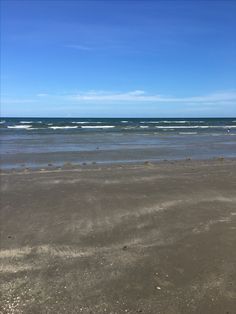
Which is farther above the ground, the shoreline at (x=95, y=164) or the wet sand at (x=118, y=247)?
the shoreline at (x=95, y=164)

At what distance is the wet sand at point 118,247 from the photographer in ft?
17.7

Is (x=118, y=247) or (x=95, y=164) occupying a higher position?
(x=95, y=164)

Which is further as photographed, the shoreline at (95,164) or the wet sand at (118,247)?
the shoreline at (95,164)

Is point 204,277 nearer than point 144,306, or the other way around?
point 144,306

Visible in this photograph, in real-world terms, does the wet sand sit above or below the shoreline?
below

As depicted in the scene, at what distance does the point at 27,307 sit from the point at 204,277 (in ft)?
8.42

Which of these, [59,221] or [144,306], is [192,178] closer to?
[59,221]

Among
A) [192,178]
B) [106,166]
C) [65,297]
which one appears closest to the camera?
[65,297]

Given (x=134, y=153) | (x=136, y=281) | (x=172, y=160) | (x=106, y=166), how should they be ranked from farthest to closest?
(x=134, y=153) → (x=172, y=160) → (x=106, y=166) → (x=136, y=281)

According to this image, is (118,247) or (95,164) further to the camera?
(95,164)

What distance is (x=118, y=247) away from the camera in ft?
23.7

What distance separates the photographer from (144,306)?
17.1 ft

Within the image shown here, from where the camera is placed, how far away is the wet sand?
17.7 feet

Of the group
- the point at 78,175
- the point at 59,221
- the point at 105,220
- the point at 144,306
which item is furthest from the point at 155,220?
the point at 78,175
